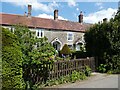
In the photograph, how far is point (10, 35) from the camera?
27.1 ft

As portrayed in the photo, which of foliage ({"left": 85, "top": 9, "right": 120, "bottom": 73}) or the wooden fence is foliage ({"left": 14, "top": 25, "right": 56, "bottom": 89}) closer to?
the wooden fence

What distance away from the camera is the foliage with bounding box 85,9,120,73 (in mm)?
15859

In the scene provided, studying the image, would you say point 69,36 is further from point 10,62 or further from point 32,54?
point 10,62

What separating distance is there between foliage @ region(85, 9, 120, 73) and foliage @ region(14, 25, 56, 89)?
21.5 ft

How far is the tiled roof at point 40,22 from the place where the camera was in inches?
1572

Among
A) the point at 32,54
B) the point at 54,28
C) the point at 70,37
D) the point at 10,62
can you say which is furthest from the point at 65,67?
the point at 70,37

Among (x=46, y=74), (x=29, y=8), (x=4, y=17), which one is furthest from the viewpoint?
(x=29, y=8)

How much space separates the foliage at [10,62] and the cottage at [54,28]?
30361 millimetres

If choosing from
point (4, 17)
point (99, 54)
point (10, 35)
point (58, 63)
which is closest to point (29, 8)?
point (4, 17)

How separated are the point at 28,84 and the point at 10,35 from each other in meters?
2.71

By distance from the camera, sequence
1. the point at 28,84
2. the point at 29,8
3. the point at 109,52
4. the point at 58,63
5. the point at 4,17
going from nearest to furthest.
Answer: the point at 28,84 → the point at 58,63 → the point at 109,52 → the point at 4,17 → the point at 29,8

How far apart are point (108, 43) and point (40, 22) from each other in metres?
28.8

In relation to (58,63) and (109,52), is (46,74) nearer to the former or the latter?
(58,63)

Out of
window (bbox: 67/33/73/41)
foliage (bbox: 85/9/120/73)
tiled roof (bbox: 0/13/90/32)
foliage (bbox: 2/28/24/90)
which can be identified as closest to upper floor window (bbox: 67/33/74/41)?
window (bbox: 67/33/73/41)
